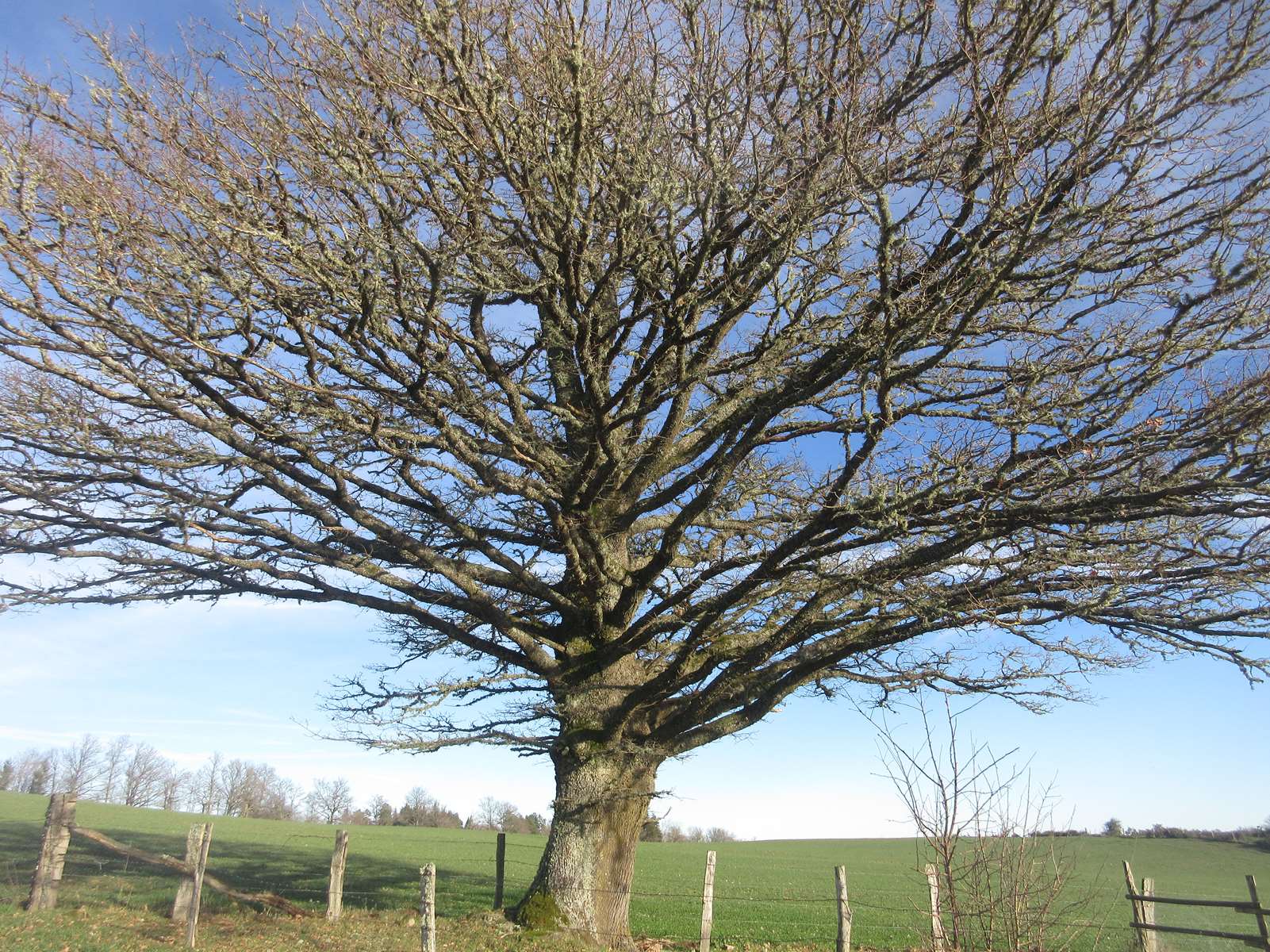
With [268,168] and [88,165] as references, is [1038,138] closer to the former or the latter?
[268,168]

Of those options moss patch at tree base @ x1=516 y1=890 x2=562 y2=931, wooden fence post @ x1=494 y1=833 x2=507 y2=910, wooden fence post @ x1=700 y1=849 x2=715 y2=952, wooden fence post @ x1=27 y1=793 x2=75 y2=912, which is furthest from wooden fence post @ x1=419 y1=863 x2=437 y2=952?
wooden fence post @ x1=27 y1=793 x2=75 y2=912

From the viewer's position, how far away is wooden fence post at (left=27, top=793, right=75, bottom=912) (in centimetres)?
1103

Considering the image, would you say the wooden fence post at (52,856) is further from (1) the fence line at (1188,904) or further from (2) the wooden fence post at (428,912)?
(1) the fence line at (1188,904)

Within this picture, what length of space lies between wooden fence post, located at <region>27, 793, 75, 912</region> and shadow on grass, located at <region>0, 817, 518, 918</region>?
57cm

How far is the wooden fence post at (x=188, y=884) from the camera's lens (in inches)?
403

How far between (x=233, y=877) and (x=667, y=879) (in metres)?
14.3

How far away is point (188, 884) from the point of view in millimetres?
10477

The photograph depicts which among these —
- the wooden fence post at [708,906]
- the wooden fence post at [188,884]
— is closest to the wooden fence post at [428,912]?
the wooden fence post at [708,906]

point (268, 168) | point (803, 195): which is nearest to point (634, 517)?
point (803, 195)

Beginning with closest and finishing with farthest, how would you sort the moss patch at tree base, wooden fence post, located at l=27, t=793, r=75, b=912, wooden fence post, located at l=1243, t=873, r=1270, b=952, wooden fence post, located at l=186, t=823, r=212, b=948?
the moss patch at tree base
wooden fence post, located at l=186, t=823, r=212, b=948
wooden fence post, located at l=27, t=793, r=75, b=912
wooden fence post, located at l=1243, t=873, r=1270, b=952

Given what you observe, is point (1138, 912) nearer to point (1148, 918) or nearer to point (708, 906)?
point (1148, 918)

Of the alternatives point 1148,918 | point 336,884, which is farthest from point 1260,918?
Result: point 336,884

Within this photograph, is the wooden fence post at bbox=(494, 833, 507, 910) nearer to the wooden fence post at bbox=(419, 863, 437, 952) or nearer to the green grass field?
the green grass field

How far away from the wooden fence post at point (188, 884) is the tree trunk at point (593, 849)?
4.54 m
